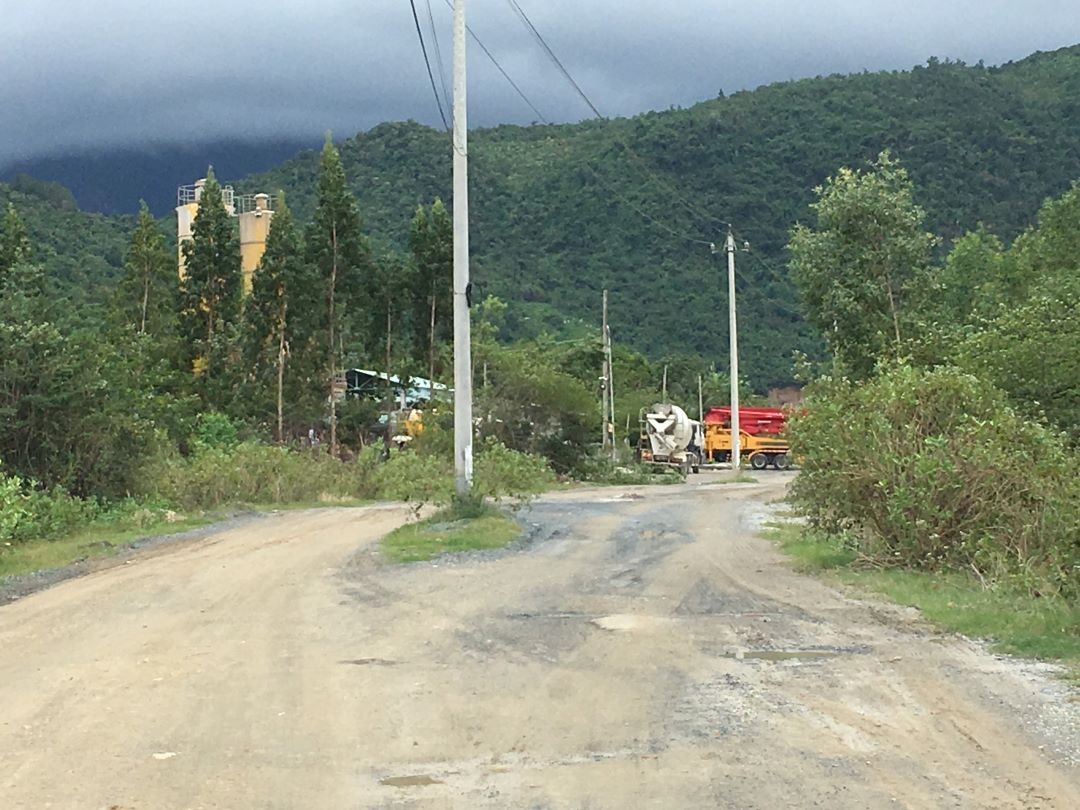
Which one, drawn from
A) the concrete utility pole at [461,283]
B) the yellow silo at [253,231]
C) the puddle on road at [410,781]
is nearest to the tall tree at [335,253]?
the yellow silo at [253,231]

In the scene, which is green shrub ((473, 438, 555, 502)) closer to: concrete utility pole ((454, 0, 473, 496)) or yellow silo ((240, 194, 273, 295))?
concrete utility pole ((454, 0, 473, 496))

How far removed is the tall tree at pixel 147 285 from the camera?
55.4m

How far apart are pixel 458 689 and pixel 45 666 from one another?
359 centimetres

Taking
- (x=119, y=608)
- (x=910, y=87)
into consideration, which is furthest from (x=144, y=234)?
(x=910, y=87)

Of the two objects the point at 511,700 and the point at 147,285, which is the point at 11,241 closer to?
the point at 147,285

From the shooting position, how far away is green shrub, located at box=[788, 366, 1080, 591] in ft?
47.8

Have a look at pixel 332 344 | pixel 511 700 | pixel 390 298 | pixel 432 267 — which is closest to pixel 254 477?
pixel 332 344

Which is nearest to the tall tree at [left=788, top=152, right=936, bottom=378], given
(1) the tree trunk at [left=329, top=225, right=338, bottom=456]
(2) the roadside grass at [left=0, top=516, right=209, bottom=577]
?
(2) the roadside grass at [left=0, top=516, right=209, bottom=577]

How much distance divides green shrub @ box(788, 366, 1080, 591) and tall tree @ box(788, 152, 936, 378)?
1203cm

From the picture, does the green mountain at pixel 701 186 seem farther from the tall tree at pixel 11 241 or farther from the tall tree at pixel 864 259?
the tall tree at pixel 864 259

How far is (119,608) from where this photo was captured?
1411cm

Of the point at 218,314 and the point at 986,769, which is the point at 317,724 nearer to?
the point at 986,769

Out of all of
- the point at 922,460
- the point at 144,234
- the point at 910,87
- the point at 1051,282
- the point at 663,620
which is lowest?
the point at 663,620

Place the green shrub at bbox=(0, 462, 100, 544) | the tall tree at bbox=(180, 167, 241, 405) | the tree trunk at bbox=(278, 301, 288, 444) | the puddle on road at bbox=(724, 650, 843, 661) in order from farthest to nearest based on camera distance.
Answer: the tall tree at bbox=(180, 167, 241, 405) < the tree trunk at bbox=(278, 301, 288, 444) < the green shrub at bbox=(0, 462, 100, 544) < the puddle on road at bbox=(724, 650, 843, 661)
